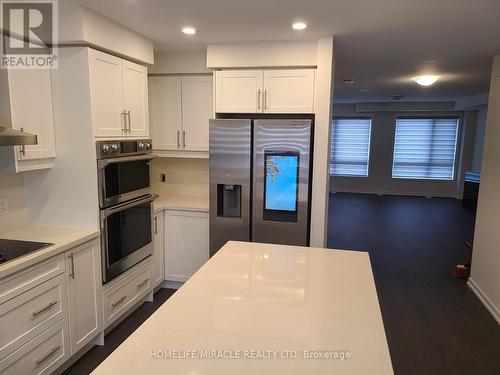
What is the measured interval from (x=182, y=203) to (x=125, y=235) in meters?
0.89

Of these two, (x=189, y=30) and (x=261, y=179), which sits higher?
(x=189, y=30)

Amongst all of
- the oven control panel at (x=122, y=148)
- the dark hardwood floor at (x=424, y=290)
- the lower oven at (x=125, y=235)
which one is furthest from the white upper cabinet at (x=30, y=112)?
the dark hardwood floor at (x=424, y=290)

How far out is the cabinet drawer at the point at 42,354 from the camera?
201 centimetres

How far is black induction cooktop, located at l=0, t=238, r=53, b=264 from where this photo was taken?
2053mm

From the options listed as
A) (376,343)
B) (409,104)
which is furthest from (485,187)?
(409,104)

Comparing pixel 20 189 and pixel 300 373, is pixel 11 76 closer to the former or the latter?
pixel 20 189

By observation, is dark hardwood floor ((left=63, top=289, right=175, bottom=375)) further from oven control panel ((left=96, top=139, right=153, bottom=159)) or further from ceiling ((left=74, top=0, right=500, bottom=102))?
ceiling ((left=74, top=0, right=500, bottom=102))

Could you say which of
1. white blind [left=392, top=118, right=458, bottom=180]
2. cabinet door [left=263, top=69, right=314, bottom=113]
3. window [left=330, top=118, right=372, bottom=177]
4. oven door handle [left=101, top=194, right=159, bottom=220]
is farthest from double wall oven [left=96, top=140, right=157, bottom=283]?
white blind [left=392, top=118, right=458, bottom=180]

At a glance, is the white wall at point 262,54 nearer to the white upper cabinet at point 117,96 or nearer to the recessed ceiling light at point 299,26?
the recessed ceiling light at point 299,26

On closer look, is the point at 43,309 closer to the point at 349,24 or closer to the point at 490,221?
the point at 349,24

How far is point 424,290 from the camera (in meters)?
3.92

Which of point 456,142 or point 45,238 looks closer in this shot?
point 45,238

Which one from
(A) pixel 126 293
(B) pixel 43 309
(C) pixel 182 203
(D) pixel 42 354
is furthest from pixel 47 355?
(C) pixel 182 203

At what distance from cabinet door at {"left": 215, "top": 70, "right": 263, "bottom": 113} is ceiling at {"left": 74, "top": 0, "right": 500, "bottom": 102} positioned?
1.01 ft
